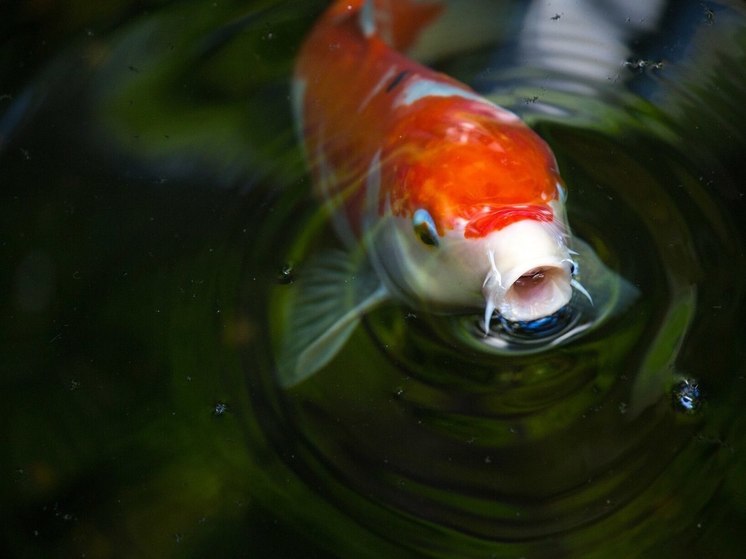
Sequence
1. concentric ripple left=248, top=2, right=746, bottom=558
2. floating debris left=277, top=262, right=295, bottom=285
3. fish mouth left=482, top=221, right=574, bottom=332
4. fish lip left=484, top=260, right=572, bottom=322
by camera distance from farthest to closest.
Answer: floating debris left=277, top=262, right=295, bottom=285 → concentric ripple left=248, top=2, right=746, bottom=558 → fish lip left=484, top=260, right=572, bottom=322 → fish mouth left=482, top=221, right=574, bottom=332

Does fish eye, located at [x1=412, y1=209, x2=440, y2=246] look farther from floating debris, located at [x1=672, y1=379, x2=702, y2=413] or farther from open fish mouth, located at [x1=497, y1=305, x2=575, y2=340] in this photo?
floating debris, located at [x1=672, y1=379, x2=702, y2=413]

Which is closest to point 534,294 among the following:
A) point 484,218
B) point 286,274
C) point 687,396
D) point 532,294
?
point 532,294

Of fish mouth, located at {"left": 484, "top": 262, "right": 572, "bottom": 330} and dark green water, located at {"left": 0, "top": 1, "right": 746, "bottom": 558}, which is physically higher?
fish mouth, located at {"left": 484, "top": 262, "right": 572, "bottom": 330}

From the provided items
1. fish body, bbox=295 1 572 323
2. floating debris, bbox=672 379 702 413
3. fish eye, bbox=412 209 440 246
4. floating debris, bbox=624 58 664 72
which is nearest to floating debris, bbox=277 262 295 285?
fish body, bbox=295 1 572 323

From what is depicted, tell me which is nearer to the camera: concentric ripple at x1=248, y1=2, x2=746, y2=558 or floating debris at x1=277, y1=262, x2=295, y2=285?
concentric ripple at x1=248, y1=2, x2=746, y2=558

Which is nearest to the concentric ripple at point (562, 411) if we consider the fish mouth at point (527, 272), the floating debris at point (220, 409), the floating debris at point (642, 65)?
the floating debris at point (220, 409)

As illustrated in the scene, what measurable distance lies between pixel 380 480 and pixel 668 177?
1039mm

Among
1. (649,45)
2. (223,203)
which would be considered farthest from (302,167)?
(649,45)

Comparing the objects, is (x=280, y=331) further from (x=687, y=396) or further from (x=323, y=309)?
(x=687, y=396)

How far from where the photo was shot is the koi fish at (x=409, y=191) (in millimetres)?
1619

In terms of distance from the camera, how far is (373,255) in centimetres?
203

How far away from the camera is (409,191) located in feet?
5.86

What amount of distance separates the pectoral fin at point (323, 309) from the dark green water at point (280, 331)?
0.12 feet

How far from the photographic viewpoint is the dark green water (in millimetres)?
1745
